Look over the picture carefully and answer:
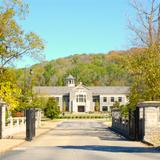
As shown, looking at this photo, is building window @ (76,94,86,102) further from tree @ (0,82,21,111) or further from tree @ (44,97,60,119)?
tree @ (0,82,21,111)

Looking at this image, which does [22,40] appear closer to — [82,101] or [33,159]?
[33,159]

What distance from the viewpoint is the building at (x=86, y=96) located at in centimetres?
15032

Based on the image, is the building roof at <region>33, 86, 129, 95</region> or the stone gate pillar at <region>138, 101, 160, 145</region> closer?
the stone gate pillar at <region>138, 101, 160, 145</region>

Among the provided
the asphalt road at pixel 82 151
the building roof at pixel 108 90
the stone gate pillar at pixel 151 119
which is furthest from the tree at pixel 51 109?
the stone gate pillar at pixel 151 119

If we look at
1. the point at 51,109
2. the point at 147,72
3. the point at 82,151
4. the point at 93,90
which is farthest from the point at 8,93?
Answer: the point at 93,90

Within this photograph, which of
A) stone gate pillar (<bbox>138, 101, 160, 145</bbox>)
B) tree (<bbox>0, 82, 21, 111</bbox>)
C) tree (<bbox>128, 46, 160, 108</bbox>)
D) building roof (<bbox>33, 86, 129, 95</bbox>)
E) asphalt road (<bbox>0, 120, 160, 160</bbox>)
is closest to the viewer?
asphalt road (<bbox>0, 120, 160, 160</bbox>)

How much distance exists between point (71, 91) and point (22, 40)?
4172 inches

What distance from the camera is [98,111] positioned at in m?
151

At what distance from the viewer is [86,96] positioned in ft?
495

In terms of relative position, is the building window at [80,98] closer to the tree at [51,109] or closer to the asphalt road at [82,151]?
the tree at [51,109]

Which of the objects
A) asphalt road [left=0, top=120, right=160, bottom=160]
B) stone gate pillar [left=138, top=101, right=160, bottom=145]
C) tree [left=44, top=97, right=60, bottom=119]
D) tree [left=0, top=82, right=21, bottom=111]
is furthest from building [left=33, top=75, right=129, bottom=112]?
asphalt road [left=0, top=120, right=160, bottom=160]

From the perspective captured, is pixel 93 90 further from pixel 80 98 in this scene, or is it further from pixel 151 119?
pixel 151 119

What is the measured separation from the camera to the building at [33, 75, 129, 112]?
150 meters

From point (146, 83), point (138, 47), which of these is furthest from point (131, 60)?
point (138, 47)
